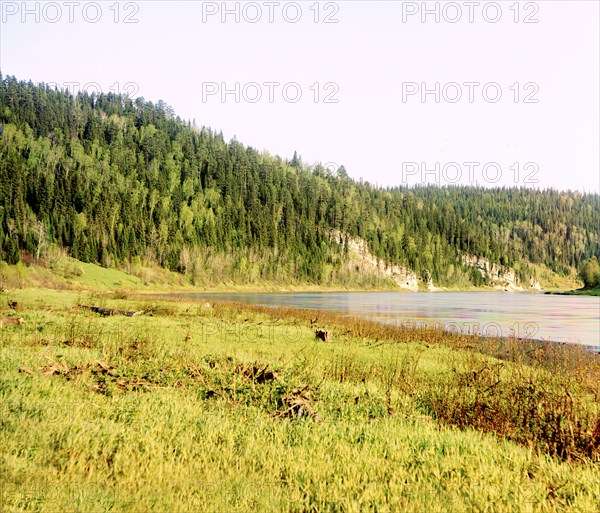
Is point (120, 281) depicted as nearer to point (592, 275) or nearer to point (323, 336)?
point (323, 336)

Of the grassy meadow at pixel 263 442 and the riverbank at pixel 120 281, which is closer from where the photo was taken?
the grassy meadow at pixel 263 442

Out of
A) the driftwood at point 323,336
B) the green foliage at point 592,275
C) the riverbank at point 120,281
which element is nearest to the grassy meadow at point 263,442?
the driftwood at point 323,336

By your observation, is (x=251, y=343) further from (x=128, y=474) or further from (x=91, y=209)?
(x=91, y=209)

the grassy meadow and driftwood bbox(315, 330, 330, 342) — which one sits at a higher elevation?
the grassy meadow

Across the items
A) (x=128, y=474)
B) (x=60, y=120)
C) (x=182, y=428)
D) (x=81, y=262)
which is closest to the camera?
(x=128, y=474)

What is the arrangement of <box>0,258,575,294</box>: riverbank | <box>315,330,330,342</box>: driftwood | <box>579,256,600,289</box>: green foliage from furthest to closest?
<box>579,256,600,289</box>: green foliage, <box>0,258,575,294</box>: riverbank, <box>315,330,330,342</box>: driftwood

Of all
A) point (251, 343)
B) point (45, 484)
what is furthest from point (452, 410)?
point (251, 343)

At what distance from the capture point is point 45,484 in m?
5.71

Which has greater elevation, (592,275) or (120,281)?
(592,275)

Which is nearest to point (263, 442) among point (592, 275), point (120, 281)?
point (120, 281)

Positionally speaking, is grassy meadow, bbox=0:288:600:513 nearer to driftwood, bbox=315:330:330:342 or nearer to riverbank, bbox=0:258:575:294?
driftwood, bbox=315:330:330:342

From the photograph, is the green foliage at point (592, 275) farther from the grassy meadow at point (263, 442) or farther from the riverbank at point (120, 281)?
the grassy meadow at point (263, 442)

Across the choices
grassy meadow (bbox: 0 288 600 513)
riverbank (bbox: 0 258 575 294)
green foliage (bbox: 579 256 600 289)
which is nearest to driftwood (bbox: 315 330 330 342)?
grassy meadow (bbox: 0 288 600 513)

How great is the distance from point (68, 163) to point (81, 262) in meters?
59.6
